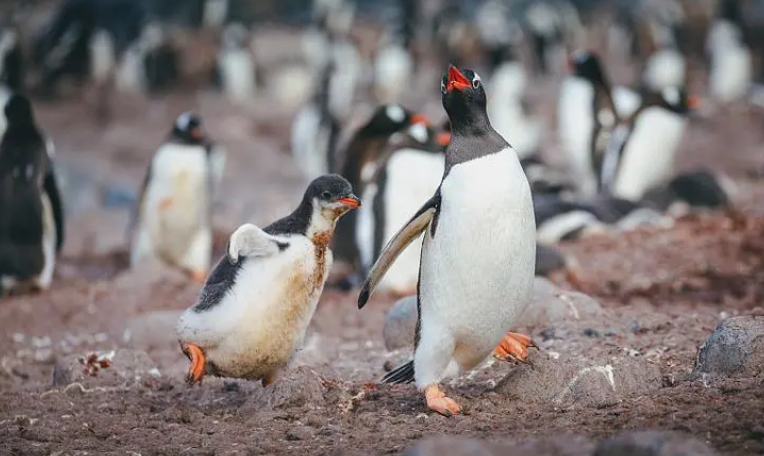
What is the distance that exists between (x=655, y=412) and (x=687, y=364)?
1.00 m

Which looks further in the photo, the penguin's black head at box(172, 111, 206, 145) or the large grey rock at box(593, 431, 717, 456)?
the penguin's black head at box(172, 111, 206, 145)

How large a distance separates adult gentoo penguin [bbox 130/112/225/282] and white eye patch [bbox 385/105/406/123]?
1407mm

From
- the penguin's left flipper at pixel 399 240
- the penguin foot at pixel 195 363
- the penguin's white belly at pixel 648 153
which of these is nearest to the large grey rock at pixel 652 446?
the penguin's left flipper at pixel 399 240

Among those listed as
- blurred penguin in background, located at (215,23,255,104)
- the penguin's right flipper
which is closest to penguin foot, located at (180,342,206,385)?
the penguin's right flipper

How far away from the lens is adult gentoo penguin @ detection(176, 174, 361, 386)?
5316 millimetres

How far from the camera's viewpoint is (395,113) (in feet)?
31.0

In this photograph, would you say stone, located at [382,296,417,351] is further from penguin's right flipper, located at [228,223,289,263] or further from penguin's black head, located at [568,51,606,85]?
penguin's black head, located at [568,51,606,85]

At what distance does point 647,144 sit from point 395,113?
428 centimetres

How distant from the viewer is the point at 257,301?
5.31 metres

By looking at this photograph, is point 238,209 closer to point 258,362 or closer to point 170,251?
point 170,251

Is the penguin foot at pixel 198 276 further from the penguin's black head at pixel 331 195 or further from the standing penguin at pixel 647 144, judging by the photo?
the standing penguin at pixel 647 144

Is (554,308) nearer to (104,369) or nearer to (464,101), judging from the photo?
(464,101)

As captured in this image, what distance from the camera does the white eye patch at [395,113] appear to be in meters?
9.41

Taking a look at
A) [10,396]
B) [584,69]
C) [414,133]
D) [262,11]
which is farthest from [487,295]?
[262,11]
